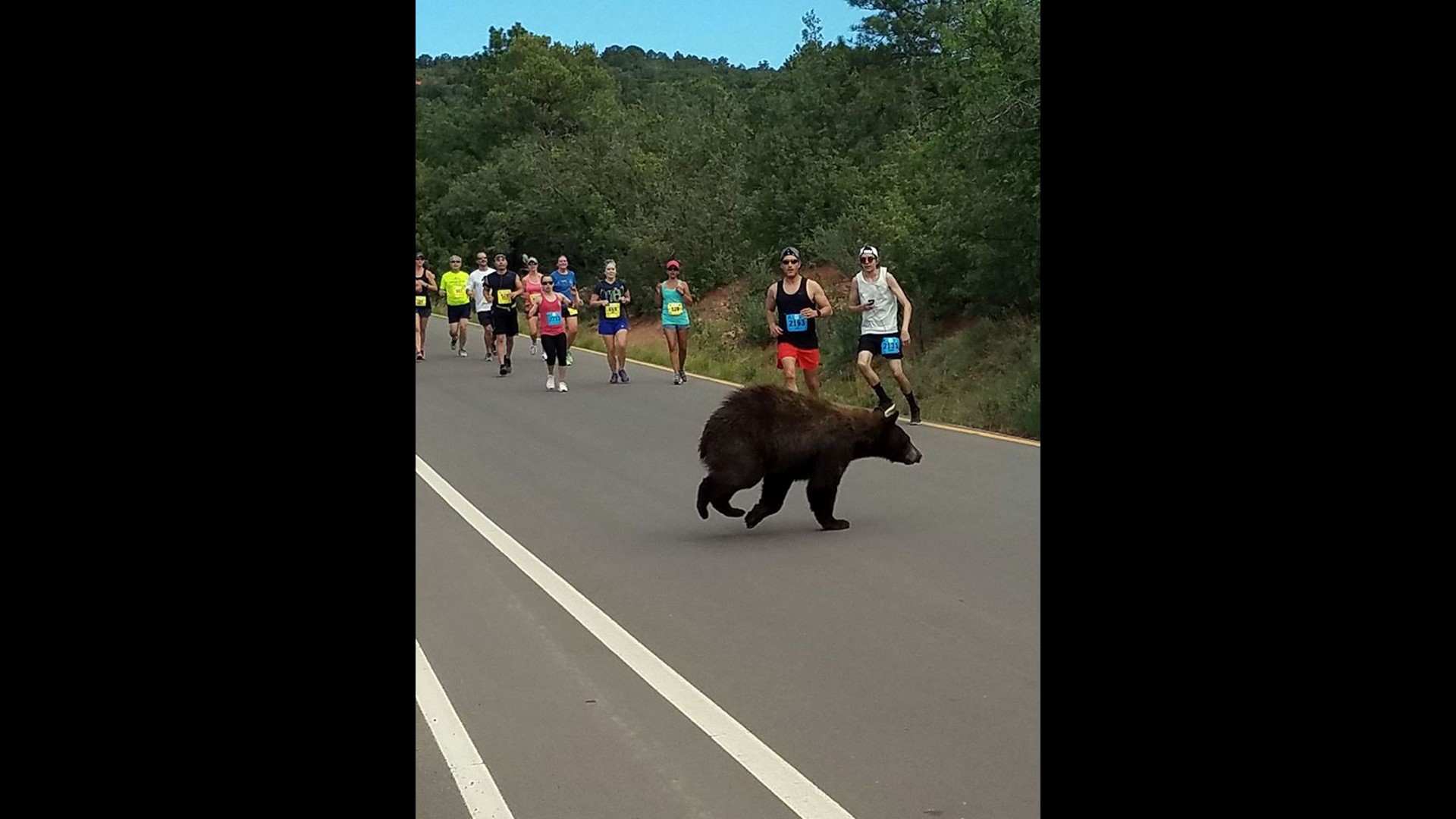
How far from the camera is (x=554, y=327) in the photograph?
20469 millimetres

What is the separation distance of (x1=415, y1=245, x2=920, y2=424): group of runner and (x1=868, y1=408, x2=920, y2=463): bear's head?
1017mm

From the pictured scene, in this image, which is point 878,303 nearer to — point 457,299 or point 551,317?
point 551,317

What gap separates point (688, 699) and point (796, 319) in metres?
9.06

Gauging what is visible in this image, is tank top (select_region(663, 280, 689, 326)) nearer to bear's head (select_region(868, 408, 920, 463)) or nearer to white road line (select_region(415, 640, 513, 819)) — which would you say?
bear's head (select_region(868, 408, 920, 463))

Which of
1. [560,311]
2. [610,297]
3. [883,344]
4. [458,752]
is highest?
[610,297]

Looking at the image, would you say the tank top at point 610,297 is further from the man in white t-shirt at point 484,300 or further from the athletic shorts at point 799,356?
the athletic shorts at point 799,356

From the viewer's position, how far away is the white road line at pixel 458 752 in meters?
4.97

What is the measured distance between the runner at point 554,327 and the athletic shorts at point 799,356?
5878 millimetres

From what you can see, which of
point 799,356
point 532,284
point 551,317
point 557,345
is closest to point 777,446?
point 799,356
